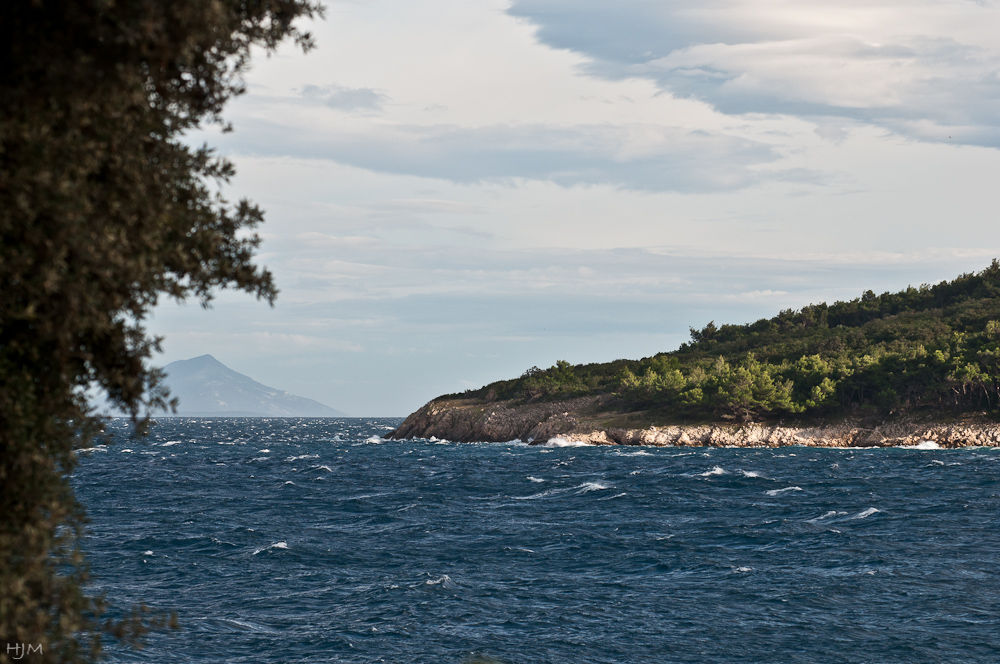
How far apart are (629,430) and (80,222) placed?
89.5 meters

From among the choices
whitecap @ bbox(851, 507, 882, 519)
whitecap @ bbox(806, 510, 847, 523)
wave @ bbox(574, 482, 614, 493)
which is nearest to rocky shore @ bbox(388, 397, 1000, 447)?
wave @ bbox(574, 482, 614, 493)

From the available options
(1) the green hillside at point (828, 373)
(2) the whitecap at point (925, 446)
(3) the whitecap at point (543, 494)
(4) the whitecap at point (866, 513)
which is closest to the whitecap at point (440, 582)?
(3) the whitecap at point (543, 494)

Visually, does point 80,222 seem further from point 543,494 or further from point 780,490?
point 780,490

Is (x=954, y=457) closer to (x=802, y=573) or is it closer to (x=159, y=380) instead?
(x=802, y=573)

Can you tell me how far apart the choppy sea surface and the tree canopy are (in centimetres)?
1410

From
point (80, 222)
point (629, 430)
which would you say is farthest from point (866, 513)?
point (629, 430)

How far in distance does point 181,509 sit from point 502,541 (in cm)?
2046

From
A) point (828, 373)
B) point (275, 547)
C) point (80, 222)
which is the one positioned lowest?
point (275, 547)

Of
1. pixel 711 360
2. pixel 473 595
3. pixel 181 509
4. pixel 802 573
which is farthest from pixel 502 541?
pixel 711 360

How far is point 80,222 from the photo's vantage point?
6.35 meters

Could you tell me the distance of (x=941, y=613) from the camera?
2180cm

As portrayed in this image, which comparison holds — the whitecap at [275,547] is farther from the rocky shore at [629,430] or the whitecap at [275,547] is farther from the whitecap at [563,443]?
the rocky shore at [629,430]

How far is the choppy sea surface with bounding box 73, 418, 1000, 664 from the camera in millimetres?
20406

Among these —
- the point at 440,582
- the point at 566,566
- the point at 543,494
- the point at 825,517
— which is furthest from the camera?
the point at 543,494
